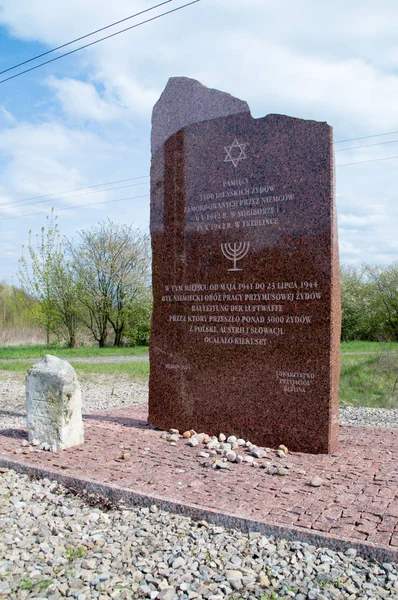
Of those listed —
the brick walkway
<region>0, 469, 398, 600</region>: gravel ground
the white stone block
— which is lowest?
<region>0, 469, 398, 600</region>: gravel ground

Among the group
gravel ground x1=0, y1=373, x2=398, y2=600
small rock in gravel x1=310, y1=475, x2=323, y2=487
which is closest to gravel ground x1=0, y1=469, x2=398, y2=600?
gravel ground x1=0, y1=373, x2=398, y2=600

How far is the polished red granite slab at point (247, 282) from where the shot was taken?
5250 mm

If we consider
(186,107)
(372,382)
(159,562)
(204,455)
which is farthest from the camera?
(372,382)

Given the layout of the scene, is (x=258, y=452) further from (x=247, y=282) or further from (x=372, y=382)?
(x=372, y=382)

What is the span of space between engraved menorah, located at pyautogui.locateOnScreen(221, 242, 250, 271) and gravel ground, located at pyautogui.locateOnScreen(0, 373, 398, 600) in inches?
109

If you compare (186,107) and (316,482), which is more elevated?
(186,107)

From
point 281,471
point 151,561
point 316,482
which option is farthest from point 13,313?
point 151,561

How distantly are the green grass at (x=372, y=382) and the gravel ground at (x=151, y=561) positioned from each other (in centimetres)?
605

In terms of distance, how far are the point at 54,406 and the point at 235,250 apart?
7.93 feet

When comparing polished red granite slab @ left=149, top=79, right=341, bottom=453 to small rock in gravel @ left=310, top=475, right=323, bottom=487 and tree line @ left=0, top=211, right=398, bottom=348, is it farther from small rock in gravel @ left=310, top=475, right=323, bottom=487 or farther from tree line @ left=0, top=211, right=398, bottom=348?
tree line @ left=0, top=211, right=398, bottom=348

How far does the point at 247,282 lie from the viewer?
18.6 feet

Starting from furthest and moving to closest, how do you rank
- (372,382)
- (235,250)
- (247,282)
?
(372,382), (235,250), (247,282)

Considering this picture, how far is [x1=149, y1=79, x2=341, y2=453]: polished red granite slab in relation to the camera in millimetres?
5250

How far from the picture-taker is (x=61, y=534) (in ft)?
11.9
